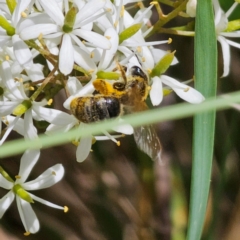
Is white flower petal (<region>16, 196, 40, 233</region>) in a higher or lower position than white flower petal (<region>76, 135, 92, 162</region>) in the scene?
lower

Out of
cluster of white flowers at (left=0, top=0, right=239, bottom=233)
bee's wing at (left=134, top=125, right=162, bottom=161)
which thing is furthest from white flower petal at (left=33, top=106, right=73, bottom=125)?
bee's wing at (left=134, top=125, right=162, bottom=161)

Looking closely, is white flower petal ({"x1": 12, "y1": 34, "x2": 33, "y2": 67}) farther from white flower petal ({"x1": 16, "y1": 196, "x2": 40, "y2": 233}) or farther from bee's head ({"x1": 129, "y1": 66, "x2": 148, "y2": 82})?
white flower petal ({"x1": 16, "y1": 196, "x2": 40, "y2": 233})

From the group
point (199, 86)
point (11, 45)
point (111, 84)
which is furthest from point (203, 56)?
point (11, 45)

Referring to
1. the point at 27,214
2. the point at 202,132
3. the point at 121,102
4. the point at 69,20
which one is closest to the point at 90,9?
the point at 69,20

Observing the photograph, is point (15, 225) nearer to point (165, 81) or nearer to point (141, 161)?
point (141, 161)

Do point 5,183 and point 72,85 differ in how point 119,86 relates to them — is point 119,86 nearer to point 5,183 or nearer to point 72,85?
point 72,85

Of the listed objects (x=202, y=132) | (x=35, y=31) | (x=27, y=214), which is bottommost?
(x=27, y=214)
